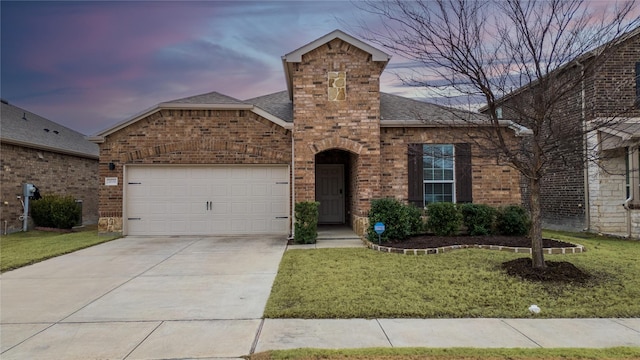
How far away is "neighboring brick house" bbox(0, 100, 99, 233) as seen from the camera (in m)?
13.6

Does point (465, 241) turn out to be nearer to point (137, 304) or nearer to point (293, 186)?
point (293, 186)

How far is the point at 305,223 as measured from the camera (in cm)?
1041

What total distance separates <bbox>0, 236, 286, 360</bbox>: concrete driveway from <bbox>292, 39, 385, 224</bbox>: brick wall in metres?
3.19

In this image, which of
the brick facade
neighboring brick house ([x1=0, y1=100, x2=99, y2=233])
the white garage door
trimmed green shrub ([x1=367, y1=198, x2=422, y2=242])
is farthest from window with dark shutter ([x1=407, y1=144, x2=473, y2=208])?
neighboring brick house ([x1=0, y1=100, x2=99, y2=233])

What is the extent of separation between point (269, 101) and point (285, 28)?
3.16 meters

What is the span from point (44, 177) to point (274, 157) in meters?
10.0

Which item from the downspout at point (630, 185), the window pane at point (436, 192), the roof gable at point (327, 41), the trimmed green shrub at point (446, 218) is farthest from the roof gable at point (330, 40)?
the downspout at point (630, 185)

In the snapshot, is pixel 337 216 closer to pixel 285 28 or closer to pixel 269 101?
pixel 269 101

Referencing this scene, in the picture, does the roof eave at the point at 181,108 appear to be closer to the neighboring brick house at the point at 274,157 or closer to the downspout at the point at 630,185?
the neighboring brick house at the point at 274,157

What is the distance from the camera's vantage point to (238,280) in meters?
6.62

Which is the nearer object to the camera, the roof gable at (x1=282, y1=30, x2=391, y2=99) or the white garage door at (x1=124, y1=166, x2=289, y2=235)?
the roof gable at (x1=282, y1=30, x2=391, y2=99)

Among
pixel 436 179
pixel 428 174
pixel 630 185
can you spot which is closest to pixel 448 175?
pixel 436 179

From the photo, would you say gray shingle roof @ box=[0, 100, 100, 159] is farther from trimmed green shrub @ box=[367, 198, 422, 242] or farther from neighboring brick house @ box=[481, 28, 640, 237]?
neighboring brick house @ box=[481, 28, 640, 237]

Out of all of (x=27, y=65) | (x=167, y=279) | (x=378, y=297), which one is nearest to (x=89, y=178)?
(x=27, y=65)
